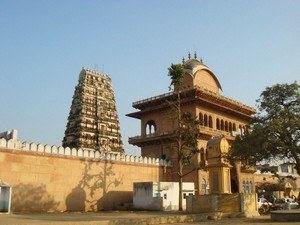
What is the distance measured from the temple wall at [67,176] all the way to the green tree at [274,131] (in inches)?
422

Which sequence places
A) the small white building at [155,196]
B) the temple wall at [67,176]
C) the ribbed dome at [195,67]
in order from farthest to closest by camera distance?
the ribbed dome at [195,67] < the small white building at [155,196] < the temple wall at [67,176]

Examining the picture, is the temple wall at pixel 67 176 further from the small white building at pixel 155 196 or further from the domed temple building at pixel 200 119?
the domed temple building at pixel 200 119

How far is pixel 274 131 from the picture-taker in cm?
2108

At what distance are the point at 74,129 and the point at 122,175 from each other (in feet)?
76.5

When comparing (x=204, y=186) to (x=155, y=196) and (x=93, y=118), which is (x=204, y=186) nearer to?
(x=155, y=196)

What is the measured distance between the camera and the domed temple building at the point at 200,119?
3334cm

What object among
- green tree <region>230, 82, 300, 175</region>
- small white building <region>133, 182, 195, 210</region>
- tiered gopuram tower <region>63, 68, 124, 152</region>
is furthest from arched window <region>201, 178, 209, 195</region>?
tiered gopuram tower <region>63, 68, 124, 152</region>

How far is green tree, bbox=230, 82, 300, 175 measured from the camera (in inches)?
830

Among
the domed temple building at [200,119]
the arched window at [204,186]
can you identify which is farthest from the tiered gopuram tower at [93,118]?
the arched window at [204,186]

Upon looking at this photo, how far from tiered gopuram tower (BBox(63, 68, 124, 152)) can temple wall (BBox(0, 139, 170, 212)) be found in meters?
20.7

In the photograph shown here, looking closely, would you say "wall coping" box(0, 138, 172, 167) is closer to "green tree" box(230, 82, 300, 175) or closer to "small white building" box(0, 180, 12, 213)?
"small white building" box(0, 180, 12, 213)

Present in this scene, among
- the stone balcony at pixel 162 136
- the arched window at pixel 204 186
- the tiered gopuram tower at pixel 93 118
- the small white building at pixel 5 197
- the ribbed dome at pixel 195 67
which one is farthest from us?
the tiered gopuram tower at pixel 93 118

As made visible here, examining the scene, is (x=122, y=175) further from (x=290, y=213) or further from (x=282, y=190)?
(x=282, y=190)

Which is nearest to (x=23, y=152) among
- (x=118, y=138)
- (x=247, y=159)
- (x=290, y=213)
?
(x=247, y=159)
